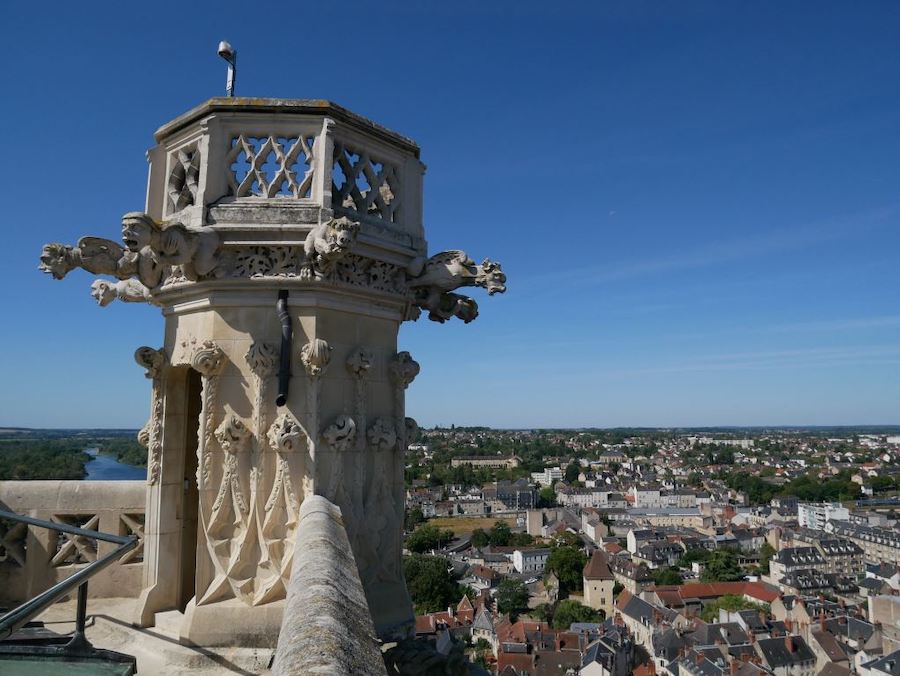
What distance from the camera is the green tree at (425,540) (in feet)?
331

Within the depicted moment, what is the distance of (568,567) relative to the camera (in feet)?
280

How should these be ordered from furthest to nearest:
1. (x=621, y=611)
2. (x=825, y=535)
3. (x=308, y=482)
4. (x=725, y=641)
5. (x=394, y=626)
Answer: (x=825, y=535), (x=621, y=611), (x=725, y=641), (x=394, y=626), (x=308, y=482)

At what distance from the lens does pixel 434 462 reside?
198 metres

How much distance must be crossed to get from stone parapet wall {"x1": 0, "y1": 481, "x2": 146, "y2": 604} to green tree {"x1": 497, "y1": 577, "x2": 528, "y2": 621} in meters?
76.4

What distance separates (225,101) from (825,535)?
120 m

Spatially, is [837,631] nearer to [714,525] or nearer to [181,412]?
[714,525]

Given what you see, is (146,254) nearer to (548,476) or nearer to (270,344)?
(270,344)

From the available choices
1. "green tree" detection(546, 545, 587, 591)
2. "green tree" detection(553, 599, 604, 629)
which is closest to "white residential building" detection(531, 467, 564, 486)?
"green tree" detection(546, 545, 587, 591)

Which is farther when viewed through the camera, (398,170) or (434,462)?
(434,462)

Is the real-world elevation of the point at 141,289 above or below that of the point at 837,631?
above

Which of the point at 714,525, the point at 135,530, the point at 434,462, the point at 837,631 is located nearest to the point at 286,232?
the point at 135,530

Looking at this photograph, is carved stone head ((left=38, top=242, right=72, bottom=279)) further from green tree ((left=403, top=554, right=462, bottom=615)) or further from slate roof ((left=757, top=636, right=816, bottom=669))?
green tree ((left=403, top=554, right=462, bottom=615))

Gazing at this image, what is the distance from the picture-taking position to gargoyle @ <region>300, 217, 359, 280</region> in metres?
4.22

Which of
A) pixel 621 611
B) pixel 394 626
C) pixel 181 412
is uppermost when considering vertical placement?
pixel 181 412
